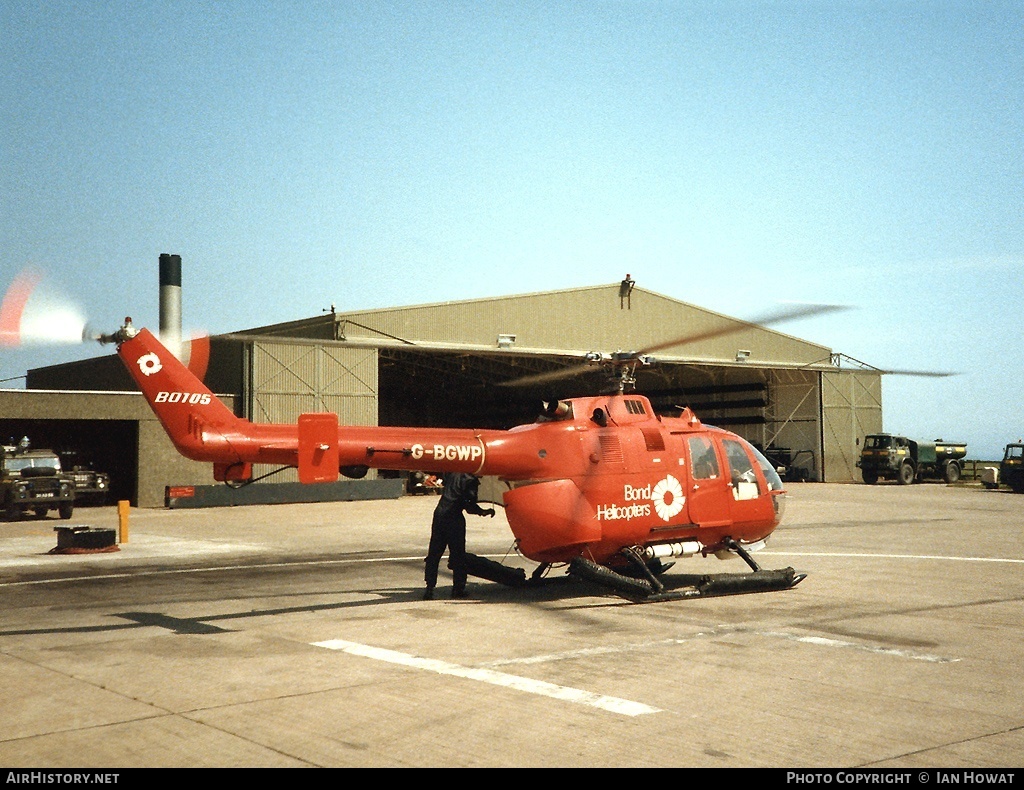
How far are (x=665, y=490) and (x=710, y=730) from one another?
23.1 ft

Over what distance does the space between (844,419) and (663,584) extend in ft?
143

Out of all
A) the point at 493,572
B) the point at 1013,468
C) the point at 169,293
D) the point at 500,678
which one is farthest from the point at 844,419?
the point at 500,678

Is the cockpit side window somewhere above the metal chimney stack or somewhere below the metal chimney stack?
below

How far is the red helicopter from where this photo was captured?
11.7 m

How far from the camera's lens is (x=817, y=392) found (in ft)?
181

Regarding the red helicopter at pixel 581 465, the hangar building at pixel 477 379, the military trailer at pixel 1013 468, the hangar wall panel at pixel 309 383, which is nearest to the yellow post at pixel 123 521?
the hangar building at pixel 477 379

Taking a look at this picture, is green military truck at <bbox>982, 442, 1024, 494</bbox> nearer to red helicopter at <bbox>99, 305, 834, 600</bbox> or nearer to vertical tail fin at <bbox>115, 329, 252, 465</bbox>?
red helicopter at <bbox>99, 305, 834, 600</bbox>

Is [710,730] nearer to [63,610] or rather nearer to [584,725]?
[584,725]

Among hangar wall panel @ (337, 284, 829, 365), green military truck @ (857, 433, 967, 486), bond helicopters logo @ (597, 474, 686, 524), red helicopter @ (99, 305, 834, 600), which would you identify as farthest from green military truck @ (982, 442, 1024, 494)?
bond helicopters logo @ (597, 474, 686, 524)

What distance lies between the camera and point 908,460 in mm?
50438

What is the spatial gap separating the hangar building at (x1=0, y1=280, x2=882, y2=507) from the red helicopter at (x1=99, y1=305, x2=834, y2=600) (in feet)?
46.7

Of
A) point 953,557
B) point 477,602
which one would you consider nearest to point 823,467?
point 953,557

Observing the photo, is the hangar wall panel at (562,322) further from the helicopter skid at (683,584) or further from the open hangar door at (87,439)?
the helicopter skid at (683,584)

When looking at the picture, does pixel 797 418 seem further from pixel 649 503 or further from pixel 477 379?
pixel 649 503
